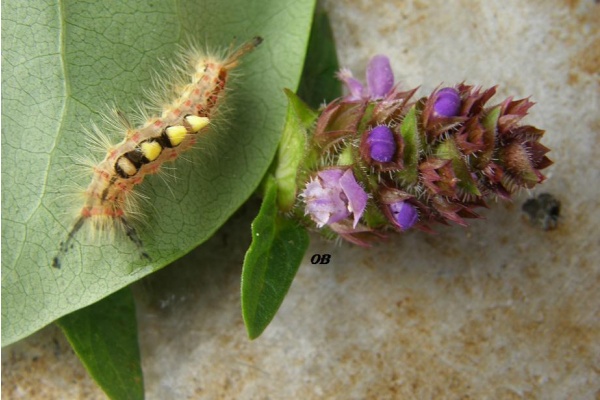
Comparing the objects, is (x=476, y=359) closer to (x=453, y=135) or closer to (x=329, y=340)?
(x=329, y=340)

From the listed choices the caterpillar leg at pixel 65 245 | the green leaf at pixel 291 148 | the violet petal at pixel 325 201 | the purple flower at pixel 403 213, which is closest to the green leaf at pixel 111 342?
the caterpillar leg at pixel 65 245

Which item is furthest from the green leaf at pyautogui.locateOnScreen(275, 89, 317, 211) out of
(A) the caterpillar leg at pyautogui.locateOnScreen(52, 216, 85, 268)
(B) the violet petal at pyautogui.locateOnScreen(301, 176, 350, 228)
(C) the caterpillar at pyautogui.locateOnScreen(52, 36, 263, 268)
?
(A) the caterpillar leg at pyautogui.locateOnScreen(52, 216, 85, 268)

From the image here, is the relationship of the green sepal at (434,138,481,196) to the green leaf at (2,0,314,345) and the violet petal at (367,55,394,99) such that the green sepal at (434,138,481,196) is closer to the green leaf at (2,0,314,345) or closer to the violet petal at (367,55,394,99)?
the violet petal at (367,55,394,99)

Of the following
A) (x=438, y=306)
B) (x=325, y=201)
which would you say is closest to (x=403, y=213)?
(x=325, y=201)

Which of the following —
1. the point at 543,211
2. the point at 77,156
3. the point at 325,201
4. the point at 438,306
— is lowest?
the point at 438,306

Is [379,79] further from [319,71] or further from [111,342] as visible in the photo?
[111,342]

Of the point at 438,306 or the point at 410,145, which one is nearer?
the point at 410,145
